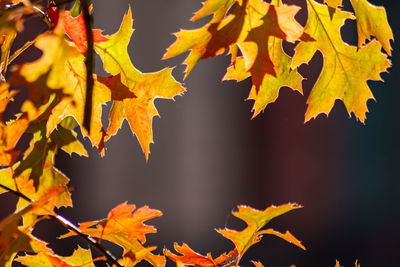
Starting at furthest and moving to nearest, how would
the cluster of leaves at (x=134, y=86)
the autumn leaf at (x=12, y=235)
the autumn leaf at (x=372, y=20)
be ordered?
the autumn leaf at (x=372, y=20), the cluster of leaves at (x=134, y=86), the autumn leaf at (x=12, y=235)

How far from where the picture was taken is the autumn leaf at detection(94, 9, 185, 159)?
0.80m

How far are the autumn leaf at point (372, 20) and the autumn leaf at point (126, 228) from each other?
0.38 meters

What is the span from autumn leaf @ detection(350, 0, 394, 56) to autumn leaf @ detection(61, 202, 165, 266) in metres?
0.38

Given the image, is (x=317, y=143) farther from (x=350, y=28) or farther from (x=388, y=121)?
(x=350, y=28)

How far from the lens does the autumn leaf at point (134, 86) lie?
0.80 metres

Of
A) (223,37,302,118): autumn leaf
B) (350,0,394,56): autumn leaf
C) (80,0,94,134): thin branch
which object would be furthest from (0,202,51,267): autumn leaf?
(350,0,394,56): autumn leaf

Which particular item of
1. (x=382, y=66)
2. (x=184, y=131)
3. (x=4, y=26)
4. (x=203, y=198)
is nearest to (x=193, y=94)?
(x=184, y=131)

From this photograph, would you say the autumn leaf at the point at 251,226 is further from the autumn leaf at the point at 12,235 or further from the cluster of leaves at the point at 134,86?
the autumn leaf at the point at 12,235

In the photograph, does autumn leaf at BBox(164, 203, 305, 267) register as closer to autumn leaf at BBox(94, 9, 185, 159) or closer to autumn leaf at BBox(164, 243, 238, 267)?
autumn leaf at BBox(164, 243, 238, 267)

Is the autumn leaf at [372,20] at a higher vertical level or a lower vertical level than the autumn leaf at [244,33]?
lower

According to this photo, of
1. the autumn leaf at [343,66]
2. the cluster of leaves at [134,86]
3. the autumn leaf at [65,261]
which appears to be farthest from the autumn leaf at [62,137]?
the autumn leaf at [343,66]

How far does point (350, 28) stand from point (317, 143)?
1.07 meters

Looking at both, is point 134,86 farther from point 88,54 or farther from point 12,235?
point 12,235

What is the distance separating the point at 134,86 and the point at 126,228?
0.64 ft
